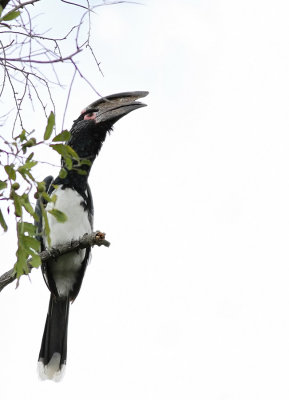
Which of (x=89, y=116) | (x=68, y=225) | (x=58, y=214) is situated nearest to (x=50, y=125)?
(x=58, y=214)

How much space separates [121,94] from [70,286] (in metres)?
1.32

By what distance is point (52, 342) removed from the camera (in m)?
4.55

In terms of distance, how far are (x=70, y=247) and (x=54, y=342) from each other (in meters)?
1.05

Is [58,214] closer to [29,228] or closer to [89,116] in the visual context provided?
[29,228]

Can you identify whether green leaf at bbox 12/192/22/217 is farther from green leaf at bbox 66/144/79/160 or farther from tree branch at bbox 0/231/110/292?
tree branch at bbox 0/231/110/292

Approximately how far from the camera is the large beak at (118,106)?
4.51 meters

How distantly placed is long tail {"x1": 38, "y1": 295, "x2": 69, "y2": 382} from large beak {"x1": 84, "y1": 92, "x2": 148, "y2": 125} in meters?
1.24

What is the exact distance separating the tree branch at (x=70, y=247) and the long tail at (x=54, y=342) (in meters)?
0.72

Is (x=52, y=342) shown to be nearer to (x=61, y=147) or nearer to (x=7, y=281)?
(x=7, y=281)

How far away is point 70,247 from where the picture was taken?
3781 millimetres

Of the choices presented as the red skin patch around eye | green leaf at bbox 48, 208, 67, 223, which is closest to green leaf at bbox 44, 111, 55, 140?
green leaf at bbox 48, 208, 67, 223

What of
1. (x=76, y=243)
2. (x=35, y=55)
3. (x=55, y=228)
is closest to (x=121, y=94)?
(x=55, y=228)

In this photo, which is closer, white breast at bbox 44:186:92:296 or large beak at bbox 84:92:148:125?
white breast at bbox 44:186:92:296

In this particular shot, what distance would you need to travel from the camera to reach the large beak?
178 inches
